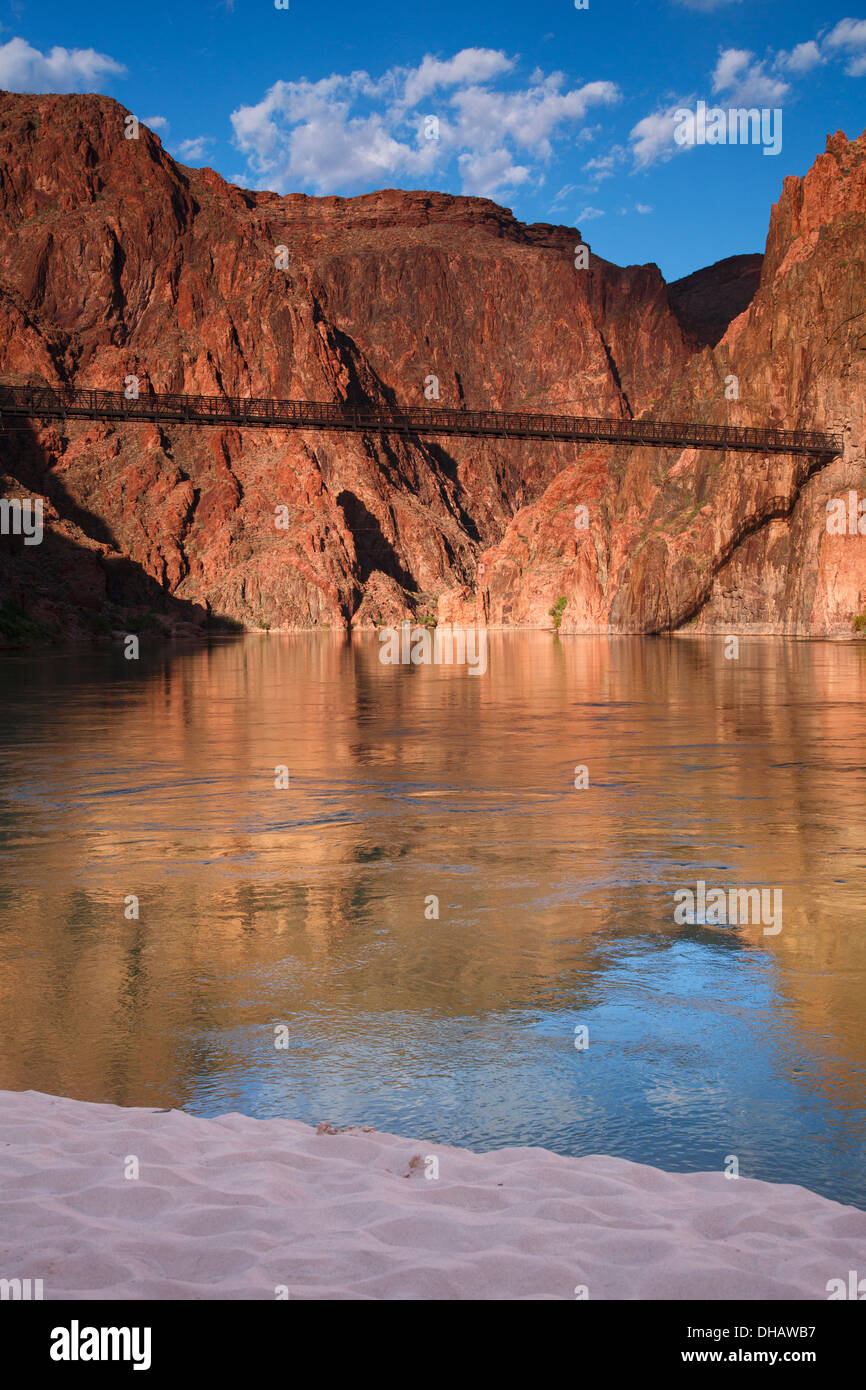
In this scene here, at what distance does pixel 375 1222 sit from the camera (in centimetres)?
471

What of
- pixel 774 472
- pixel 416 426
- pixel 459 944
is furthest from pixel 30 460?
pixel 459 944

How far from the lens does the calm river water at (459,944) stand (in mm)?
6168

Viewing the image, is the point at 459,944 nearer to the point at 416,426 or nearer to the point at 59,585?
the point at 416,426

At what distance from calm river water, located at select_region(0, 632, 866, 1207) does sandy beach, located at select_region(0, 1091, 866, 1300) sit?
0.41 metres

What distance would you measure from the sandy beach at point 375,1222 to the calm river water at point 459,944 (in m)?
0.41

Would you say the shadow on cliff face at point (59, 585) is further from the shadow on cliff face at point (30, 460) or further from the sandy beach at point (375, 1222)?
the sandy beach at point (375, 1222)

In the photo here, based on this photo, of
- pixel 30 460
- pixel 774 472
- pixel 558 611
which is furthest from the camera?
pixel 30 460

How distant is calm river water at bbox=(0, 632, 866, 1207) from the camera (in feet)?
20.2

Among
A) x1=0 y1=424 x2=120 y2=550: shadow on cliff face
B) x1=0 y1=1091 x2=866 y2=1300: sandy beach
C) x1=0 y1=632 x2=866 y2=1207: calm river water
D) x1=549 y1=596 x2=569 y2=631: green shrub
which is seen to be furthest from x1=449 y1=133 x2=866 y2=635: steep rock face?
x1=0 y1=424 x2=120 y2=550: shadow on cliff face

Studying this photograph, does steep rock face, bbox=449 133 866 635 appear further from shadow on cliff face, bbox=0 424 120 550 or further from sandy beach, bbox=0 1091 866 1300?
shadow on cliff face, bbox=0 424 120 550

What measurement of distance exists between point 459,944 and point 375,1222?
4424 millimetres

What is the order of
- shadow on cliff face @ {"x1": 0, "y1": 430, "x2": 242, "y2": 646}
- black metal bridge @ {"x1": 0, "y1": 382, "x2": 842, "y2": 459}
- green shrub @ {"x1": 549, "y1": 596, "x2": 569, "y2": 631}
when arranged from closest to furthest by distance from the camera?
black metal bridge @ {"x1": 0, "y1": 382, "x2": 842, "y2": 459}, shadow on cliff face @ {"x1": 0, "y1": 430, "x2": 242, "y2": 646}, green shrub @ {"x1": 549, "y1": 596, "x2": 569, "y2": 631}

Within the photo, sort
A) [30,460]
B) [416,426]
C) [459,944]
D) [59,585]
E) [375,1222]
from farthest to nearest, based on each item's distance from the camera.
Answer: [30,460] < [59,585] < [416,426] < [459,944] < [375,1222]

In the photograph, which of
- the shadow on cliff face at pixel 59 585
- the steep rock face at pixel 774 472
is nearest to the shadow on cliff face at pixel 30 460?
the shadow on cliff face at pixel 59 585
